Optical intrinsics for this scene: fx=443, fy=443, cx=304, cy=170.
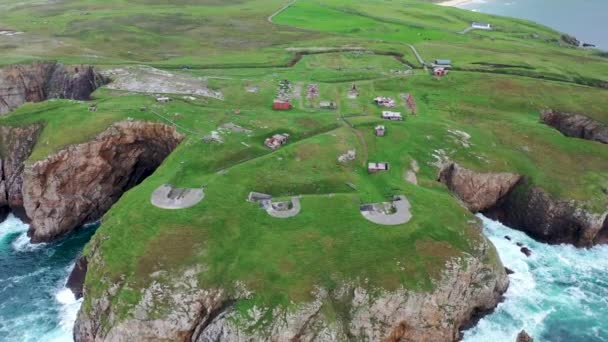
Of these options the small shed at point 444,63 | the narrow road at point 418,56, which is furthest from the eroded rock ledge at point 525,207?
the narrow road at point 418,56

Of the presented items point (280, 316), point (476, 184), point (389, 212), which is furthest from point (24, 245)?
point (476, 184)

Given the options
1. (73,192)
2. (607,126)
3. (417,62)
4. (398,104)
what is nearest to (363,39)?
(417,62)

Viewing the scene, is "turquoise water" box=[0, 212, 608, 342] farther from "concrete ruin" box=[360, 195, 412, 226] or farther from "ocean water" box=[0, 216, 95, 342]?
"concrete ruin" box=[360, 195, 412, 226]

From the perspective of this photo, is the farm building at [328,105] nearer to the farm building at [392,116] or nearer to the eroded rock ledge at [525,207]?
the farm building at [392,116]

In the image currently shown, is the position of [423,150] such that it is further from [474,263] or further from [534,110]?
[534,110]

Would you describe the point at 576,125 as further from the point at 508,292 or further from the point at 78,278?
the point at 78,278
